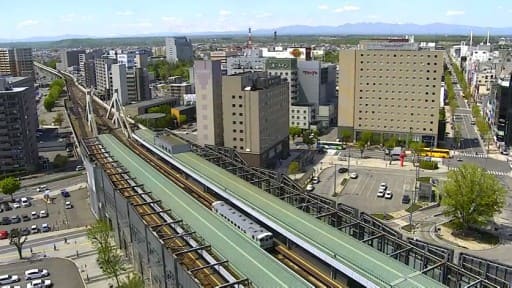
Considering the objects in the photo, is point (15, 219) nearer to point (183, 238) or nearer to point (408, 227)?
point (183, 238)

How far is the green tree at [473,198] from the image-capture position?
3033 cm

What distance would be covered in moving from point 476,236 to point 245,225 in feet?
60.6

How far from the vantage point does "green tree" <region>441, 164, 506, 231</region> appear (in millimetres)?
30328

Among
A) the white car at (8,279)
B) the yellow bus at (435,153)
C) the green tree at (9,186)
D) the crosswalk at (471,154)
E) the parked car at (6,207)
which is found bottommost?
the parked car at (6,207)

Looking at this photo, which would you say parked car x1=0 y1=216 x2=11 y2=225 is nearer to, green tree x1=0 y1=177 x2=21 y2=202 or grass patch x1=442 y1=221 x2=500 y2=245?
green tree x1=0 y1=177 x2=21 y2=202

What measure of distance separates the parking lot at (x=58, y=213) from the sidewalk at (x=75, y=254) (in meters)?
1.90

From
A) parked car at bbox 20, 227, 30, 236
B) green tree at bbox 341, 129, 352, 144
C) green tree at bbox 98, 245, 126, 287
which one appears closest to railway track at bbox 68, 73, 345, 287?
green tree at bbox 98, 245, 126, 287

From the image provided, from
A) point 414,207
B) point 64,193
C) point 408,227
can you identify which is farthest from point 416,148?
point 64,193

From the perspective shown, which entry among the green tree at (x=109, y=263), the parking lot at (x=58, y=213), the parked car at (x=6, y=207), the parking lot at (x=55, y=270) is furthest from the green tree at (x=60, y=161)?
the green tree at (x=109, y=263)

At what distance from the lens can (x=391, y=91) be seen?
57.7 m

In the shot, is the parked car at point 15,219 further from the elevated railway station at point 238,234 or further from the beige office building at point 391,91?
the beige office building at point 391,91

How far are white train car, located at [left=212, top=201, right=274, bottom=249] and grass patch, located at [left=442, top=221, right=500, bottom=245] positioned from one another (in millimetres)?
17048

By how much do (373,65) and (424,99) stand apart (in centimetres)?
765

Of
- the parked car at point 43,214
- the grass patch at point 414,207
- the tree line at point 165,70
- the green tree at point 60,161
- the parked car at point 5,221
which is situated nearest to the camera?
the parked car at point 5,221
